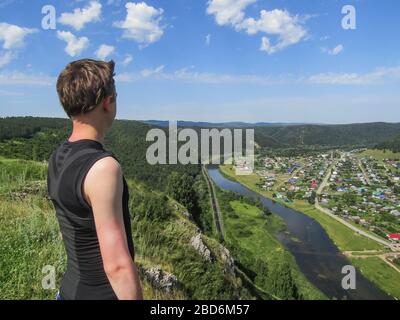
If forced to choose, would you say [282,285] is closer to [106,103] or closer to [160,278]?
[160,278]

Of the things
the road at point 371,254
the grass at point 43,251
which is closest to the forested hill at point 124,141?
the road at point 371,254

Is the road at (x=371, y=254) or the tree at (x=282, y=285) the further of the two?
the road at (x=371, y=254)

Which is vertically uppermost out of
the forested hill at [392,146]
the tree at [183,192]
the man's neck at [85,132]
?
the forested hill at [392,146]

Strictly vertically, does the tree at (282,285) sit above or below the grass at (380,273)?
above

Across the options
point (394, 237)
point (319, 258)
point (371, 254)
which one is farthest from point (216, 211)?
point (394, 237)

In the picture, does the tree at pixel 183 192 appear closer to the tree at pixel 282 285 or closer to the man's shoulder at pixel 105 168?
the tree at pixel 282 285

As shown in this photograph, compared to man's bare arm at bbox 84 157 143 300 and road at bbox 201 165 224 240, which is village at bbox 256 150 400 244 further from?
man's bare arm at bbox 84 157 143 300

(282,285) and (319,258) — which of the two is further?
(319,258)

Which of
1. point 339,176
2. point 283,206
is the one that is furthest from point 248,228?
point 339,176
